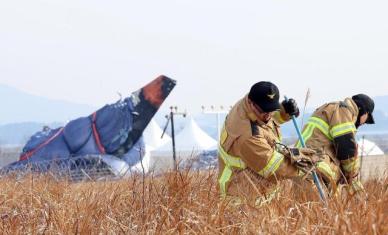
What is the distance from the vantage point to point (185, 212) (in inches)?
183

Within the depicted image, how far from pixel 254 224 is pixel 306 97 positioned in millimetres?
1469

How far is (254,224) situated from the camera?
3.97 meters

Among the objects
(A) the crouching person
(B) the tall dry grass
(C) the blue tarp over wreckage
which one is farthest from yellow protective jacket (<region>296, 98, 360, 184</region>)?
(C) the blue tarp over wreckage

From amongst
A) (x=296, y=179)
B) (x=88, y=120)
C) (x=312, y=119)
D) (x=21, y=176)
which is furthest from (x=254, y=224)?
(x=88, y=120)

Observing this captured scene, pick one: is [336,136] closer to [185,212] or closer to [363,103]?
[363,103]

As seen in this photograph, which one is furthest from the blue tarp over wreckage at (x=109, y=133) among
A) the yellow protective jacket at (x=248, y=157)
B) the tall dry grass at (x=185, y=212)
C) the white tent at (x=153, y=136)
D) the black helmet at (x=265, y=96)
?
the black helmet at (x=265, y=96)

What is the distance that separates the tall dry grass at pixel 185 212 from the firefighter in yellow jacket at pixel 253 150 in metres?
0.13

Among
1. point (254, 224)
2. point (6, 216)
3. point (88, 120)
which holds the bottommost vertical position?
point (88, 120)

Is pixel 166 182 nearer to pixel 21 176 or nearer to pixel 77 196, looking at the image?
pixel 77 196

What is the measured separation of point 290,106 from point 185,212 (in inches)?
55.1

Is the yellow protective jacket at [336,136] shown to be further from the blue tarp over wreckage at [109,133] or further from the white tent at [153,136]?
the white tent at [153,136]

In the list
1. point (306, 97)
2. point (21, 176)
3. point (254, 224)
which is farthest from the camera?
point (21, 176)

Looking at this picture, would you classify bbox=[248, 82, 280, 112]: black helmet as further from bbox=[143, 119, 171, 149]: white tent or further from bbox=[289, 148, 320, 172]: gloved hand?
bbox=[143, 119, 171, 149]: white tent

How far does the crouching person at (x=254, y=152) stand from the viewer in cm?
480
